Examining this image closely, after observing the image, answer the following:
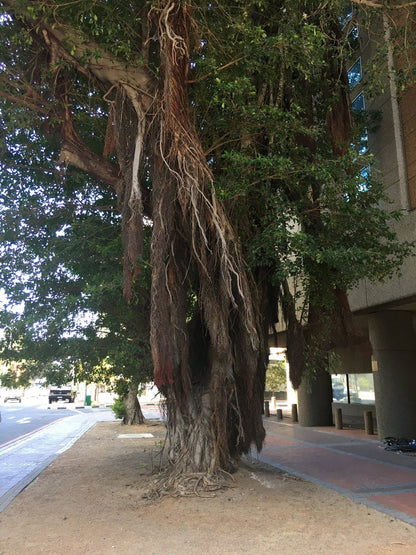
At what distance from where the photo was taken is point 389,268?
7.75 metres

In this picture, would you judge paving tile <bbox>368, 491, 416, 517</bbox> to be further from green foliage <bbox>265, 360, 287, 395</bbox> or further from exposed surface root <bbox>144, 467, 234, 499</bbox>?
green foliage <bbox>265, 360, 287, 395</bbox>

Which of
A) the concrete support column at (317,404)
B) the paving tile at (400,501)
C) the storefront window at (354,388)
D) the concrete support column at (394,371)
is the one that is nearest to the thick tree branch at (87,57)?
the paving tile at (400,501)

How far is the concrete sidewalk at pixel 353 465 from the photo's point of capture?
7028 millimetres

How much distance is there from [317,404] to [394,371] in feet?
21.3

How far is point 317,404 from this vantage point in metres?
19.0

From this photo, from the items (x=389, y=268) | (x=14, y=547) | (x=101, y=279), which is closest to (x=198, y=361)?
(x=101, y=279)

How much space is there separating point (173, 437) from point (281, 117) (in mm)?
6039

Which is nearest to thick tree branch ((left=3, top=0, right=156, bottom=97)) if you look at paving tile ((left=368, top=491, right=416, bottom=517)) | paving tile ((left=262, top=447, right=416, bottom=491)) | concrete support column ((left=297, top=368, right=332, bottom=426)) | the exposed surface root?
the exposed surface root

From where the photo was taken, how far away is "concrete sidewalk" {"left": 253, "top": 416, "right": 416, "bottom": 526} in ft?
23.1

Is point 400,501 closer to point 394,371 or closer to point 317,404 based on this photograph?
point 394,371

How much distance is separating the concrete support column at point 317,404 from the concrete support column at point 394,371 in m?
5.47

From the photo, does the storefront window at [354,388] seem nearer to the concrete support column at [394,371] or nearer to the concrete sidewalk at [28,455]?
the concrete support column at [394,371]

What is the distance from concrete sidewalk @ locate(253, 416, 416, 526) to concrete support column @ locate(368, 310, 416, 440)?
838 mm

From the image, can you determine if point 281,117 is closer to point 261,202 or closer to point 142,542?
point 261,202
